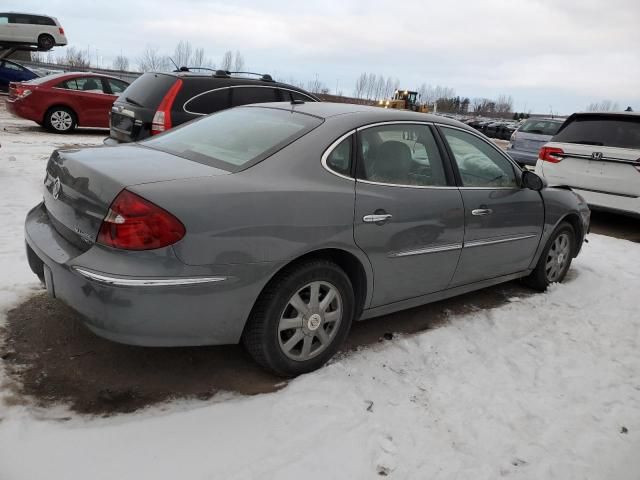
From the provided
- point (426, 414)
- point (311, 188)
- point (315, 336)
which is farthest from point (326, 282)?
point (426, 414)

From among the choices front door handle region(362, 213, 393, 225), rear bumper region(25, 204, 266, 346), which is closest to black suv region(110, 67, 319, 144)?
front door handle region(362, 213, 393, 225)

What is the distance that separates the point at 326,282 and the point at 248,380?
2.31 ft

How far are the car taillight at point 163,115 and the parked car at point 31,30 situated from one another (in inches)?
930

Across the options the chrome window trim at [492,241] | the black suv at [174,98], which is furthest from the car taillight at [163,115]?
the chrome window trim at [492,241]

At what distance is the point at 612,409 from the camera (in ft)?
9.98

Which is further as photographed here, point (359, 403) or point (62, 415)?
point (359, 403)

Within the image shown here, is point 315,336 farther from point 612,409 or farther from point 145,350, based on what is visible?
point 612,409

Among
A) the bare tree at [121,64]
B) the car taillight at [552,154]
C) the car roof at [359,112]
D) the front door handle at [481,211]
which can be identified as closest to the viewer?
the car roof at [359,112]

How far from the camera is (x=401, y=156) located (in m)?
3.44

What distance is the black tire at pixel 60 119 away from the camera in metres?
12.0

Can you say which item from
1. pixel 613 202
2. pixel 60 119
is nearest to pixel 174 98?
pixel 613 202

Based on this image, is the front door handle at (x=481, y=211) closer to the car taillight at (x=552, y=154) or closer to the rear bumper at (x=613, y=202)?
the rear bumper at (x=613, y=202)

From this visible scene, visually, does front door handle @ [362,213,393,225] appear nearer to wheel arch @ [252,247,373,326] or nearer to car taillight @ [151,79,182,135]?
wheel arch @ [252,247,373,326]

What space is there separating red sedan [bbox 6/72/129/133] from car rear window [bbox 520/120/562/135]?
34.3 ft
